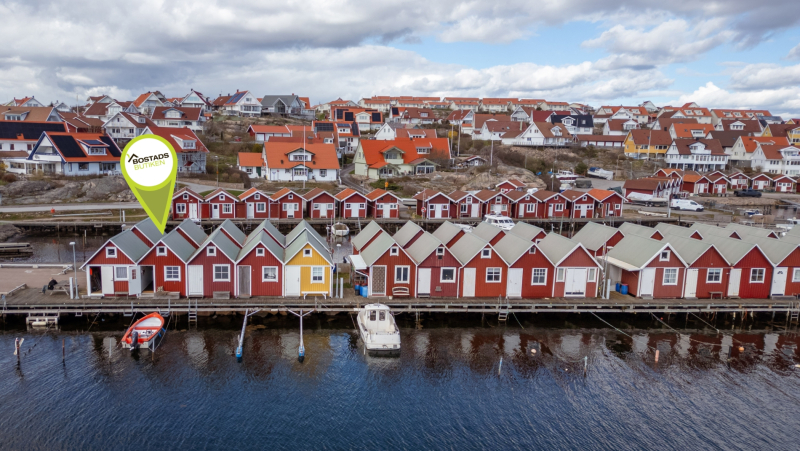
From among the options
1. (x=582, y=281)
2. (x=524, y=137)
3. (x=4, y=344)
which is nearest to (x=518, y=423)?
(x=582, y=281)

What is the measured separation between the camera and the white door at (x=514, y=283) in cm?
3572

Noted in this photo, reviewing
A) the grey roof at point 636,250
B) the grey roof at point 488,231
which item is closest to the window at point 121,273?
the grey roof at point 488,231

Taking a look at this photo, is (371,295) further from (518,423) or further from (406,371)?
(518,423)

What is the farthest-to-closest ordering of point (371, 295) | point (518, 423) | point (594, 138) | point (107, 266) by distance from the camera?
point (594, 138) → point (371, 295) → point (107, 266) → point (518, 423)

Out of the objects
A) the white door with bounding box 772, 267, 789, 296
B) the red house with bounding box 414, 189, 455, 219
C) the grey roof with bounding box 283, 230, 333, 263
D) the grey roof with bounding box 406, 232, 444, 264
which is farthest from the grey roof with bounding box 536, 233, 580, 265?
the red house with bounding box 414, 189, 455, 219

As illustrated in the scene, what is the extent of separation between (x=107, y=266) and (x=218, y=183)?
4714 cm

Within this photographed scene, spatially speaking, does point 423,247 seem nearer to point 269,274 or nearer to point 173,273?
point 269,274

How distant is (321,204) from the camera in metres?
64.6

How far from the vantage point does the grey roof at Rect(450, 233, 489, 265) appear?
3534 cm

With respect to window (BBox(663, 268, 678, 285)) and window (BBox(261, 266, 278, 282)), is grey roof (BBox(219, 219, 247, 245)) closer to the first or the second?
window (BBox(261, 266, 278, 282))

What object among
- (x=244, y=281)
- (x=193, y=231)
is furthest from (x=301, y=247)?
(x=193, y=231)

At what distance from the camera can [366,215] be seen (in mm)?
66062

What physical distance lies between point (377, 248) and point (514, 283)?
9.36 meters

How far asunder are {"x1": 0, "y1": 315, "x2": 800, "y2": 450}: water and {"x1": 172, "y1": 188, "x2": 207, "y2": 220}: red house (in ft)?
101
